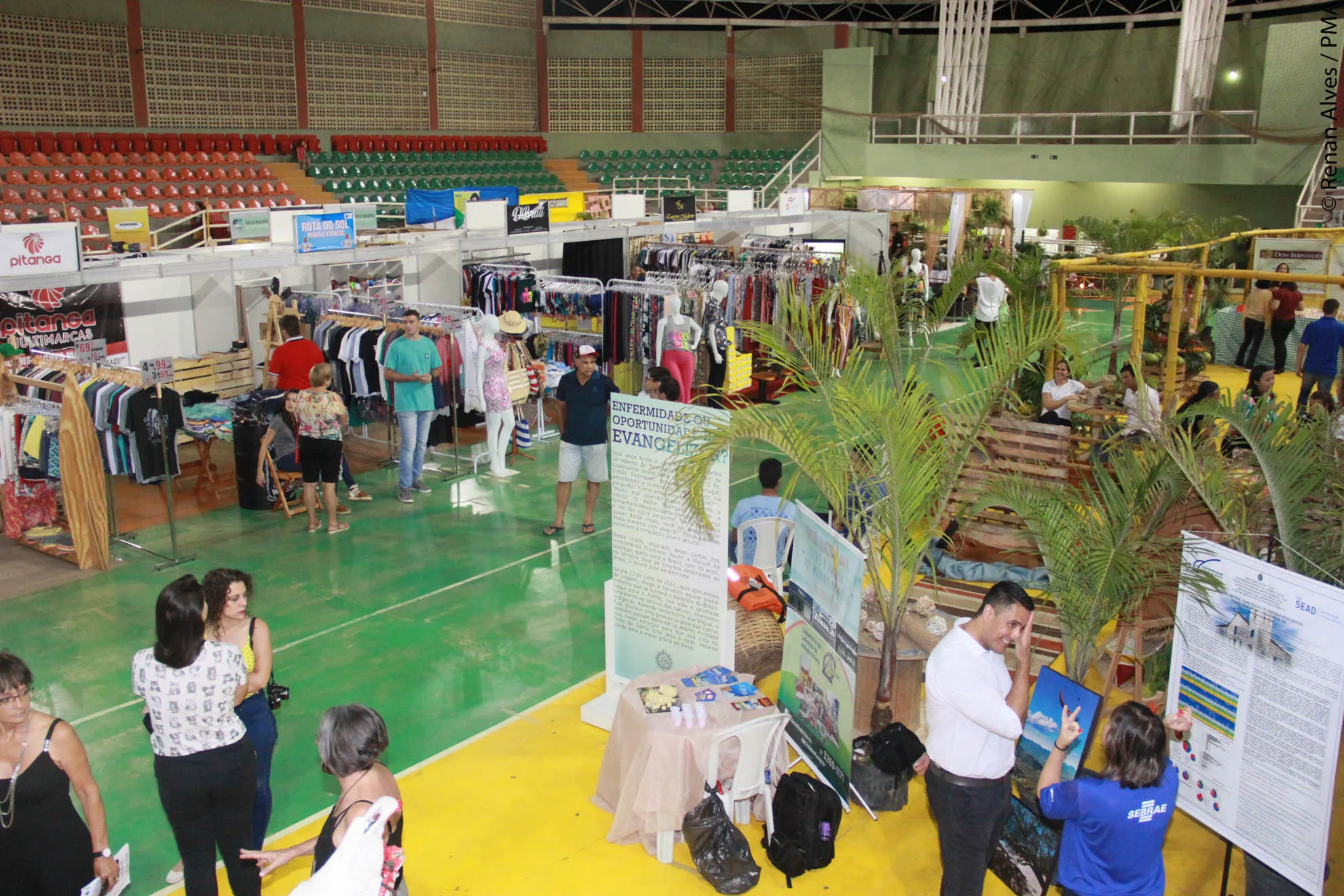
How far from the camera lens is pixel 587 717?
5.53m

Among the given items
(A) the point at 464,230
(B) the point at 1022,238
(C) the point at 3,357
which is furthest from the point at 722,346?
(B) the point at 1022,238

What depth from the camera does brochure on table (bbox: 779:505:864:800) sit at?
14.4 feet

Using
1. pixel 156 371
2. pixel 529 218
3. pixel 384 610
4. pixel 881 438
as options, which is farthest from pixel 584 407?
pixel 529 218

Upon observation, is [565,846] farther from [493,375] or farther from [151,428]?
[493,375]

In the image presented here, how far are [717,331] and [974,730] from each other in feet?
26.9

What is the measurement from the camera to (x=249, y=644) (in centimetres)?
403

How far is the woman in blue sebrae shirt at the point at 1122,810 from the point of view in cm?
321

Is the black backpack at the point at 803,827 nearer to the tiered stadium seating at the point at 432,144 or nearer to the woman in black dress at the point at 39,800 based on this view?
the woman in black dress at the point at 39,800

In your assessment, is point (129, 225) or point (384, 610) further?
point (129, 225)

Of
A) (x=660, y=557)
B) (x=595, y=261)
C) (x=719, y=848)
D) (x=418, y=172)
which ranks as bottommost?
(x=719, y=848)

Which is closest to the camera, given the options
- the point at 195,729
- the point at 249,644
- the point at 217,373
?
the point at 195,729

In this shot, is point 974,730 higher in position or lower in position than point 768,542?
higher

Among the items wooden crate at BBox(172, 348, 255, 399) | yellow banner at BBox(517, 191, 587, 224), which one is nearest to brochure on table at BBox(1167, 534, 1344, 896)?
wooden crate at BBox(172, 348, 255, 399)

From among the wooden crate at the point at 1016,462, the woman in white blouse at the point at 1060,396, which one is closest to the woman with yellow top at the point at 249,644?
the wooden crate at the point at 1016,462
